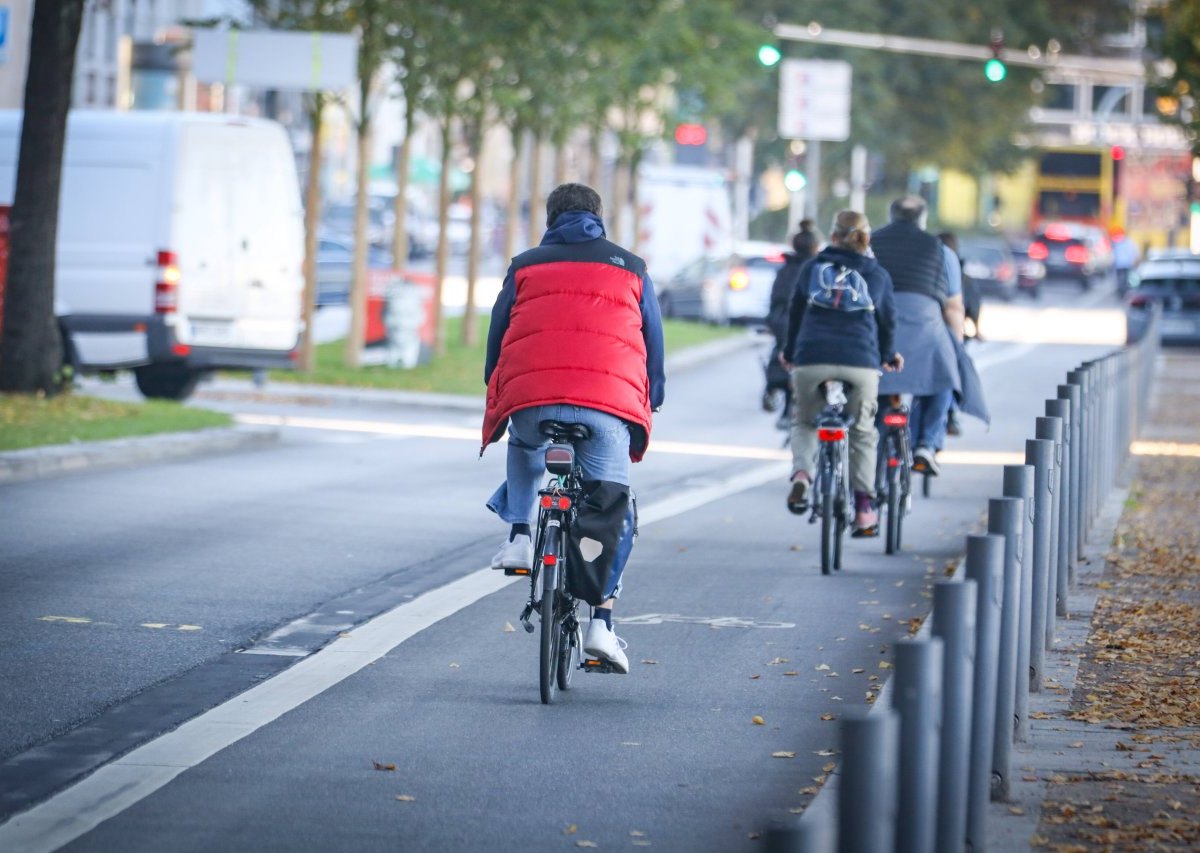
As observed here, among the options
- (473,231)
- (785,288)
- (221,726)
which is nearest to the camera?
(221,726)

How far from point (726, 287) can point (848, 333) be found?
30.6 m

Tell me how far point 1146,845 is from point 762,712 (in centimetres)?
235

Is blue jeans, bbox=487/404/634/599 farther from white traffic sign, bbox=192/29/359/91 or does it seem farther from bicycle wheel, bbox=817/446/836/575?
white traffic sign, bbox=192/29/359/91

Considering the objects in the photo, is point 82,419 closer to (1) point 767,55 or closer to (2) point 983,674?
(2) point 983,674

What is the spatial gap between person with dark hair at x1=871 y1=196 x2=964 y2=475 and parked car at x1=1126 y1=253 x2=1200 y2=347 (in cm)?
2567

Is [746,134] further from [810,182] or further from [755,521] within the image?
[755,521]

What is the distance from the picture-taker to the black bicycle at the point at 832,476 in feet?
40.3

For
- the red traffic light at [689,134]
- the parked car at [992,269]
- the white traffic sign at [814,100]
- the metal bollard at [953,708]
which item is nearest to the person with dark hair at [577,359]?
the metal bollard at [953,708]

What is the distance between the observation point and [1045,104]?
68.9 metres

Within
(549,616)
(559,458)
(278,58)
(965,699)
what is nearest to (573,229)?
(559,458)

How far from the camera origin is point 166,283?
21.5 meters

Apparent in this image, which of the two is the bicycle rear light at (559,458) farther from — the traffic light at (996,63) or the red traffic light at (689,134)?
the traffic light at (996,63)

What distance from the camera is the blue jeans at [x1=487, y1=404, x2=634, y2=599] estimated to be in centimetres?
835

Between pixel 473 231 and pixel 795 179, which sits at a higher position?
pixel 795 179
